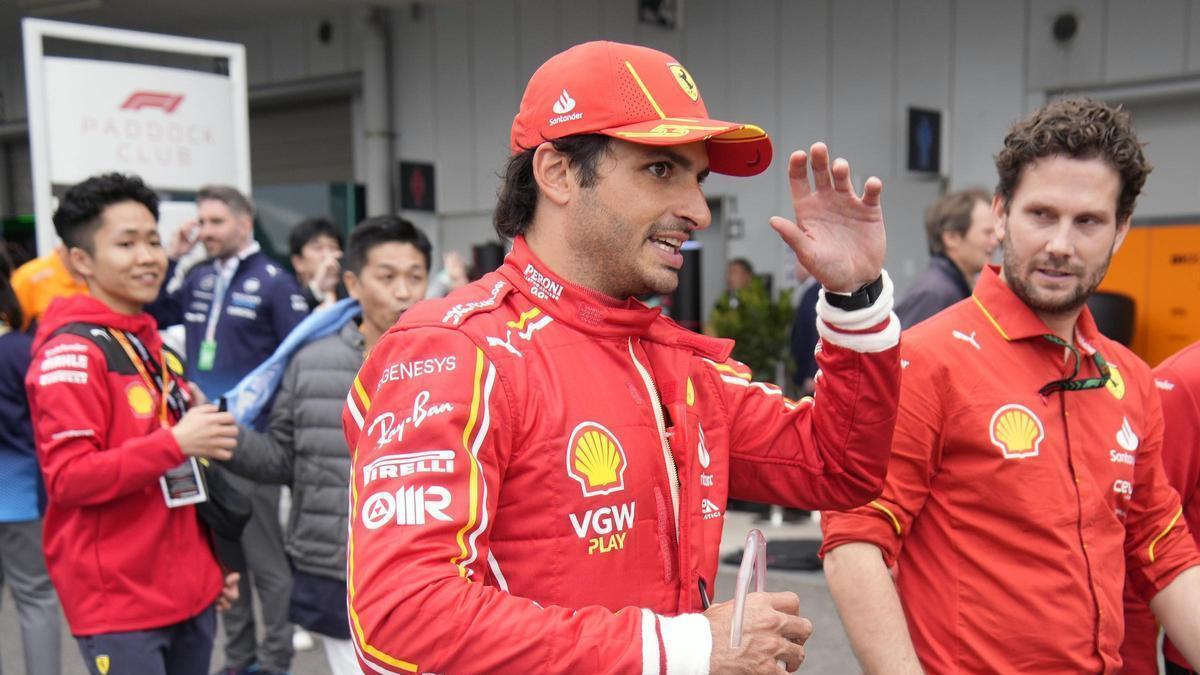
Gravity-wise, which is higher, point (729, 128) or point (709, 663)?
point (729, 128)

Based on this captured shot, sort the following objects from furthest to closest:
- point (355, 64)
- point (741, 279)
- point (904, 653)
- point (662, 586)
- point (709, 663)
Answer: point (355, 64), point (741, 279), point (904, 653), point (662, 586), point (709, 663)

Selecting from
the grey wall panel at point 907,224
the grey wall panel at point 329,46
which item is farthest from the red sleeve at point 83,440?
the grey wall panel at point 329,46

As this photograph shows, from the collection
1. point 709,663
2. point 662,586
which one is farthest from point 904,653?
point 709,663

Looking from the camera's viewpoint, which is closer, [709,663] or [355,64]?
[709,663]

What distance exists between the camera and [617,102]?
1.63 m

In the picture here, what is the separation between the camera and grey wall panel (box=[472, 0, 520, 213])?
1273cm

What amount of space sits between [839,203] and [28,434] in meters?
3.76

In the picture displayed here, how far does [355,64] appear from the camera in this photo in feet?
45.4

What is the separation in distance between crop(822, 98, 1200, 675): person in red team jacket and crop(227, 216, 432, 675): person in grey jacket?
70.9 inches

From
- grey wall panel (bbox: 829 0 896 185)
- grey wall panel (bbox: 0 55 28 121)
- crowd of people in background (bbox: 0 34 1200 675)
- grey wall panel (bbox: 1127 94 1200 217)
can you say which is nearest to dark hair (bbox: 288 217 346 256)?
crowd of people in background (bbox: 0 34 1200 675)

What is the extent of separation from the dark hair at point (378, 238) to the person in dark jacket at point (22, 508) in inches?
59.1

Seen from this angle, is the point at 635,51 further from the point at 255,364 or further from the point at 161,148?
the point at 161,148

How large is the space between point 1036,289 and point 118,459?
245 cm

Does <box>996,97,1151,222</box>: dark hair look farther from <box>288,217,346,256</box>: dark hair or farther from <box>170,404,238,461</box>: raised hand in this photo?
<box>288,217,346,256</box>: dark hair
